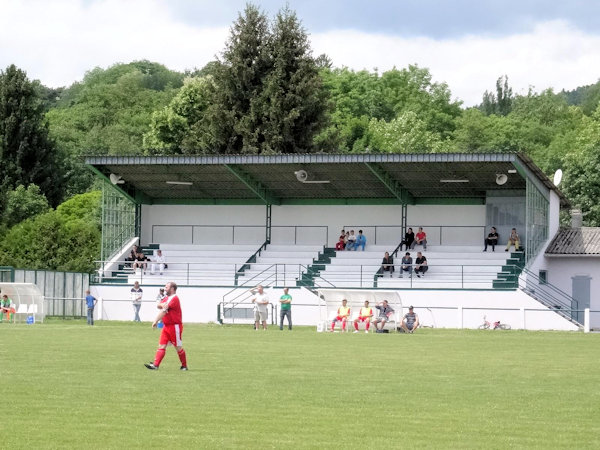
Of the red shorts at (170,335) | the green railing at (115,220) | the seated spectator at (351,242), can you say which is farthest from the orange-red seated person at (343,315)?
the red shorts at (170,335)

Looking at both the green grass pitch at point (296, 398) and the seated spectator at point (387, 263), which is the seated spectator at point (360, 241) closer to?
the seated spectator at point (387, 263)

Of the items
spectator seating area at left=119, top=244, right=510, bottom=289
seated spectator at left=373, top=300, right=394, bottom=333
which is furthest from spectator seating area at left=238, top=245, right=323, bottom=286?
seated spectator at left=373, top=300, right=394, bottom=333

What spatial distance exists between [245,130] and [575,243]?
25410mm

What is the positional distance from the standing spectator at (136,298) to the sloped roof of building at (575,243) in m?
17.6

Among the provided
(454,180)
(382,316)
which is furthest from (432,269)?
(382,316)

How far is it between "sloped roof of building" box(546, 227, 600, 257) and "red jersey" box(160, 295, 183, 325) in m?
35.3

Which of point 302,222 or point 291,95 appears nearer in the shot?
point 302,222

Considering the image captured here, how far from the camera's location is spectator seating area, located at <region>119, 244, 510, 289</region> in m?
51.6

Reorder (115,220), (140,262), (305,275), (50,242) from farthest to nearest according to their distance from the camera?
(50,242), (115,220), (140,262), (305,275)

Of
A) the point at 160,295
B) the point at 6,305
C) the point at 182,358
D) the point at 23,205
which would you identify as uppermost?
the point at 23,205

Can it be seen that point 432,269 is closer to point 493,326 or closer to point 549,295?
point 549,295

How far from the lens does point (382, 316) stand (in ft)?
138

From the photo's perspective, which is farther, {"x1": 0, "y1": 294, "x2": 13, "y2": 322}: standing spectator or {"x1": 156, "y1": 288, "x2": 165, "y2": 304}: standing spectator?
{"x1": 156, "y1": 288, "x2": 165, "y2": 304}: standing spectator

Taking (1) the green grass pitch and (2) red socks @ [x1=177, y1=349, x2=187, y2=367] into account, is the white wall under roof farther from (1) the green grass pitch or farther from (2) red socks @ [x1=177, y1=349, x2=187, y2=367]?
(2) red socks @ [x1=177, y1=349, x2=187, y2=367]
